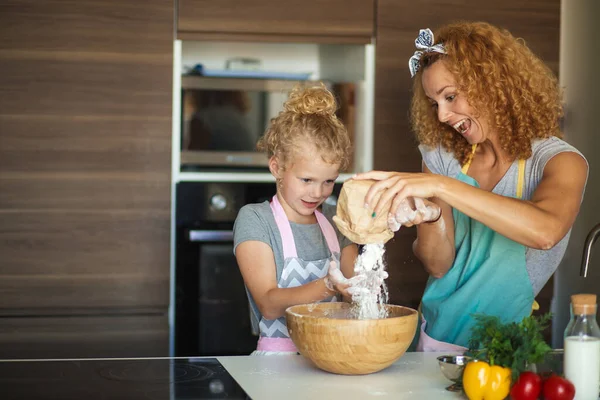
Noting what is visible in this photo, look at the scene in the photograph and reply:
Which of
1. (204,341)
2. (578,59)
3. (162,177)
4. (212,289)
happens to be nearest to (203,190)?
(162,177)

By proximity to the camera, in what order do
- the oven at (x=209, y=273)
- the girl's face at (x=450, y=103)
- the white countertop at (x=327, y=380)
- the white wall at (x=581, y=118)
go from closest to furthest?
1. the white countertop at (x=327, y=380)
2. the girl's face at (x=450, y=103)
3. the oven at (x=209, y=273)
4. the white wall at (x=581, y=118)

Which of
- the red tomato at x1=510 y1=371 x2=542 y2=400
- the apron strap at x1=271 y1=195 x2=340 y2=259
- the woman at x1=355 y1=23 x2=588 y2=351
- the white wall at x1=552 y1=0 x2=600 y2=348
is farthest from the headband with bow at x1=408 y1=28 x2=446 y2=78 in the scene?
the white wall at x1=552 y1=0 x2=600 y2=348

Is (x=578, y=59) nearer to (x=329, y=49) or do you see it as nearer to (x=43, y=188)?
(x=329, y=49)

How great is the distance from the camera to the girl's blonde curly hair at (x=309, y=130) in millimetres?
1747

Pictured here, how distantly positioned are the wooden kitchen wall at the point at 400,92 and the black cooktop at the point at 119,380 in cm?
136

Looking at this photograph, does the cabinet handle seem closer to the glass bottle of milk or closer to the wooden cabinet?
the wooden cabinet

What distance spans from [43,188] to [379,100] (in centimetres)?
118

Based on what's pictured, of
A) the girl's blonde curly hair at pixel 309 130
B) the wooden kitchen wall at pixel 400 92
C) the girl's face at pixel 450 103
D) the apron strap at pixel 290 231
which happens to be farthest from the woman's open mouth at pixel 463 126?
the wooden kitchen wall at pixel 400 92

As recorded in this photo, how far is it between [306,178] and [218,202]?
1003 millimetres

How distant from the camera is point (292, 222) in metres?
1.85

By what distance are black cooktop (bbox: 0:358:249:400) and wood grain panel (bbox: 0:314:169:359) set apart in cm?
114

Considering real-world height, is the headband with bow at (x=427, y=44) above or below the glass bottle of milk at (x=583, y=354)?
above

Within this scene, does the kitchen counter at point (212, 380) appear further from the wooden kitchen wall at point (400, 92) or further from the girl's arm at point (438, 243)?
the wooden kitchen wall at point (400, 92)

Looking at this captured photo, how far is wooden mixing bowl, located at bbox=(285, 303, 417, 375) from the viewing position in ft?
4.28
